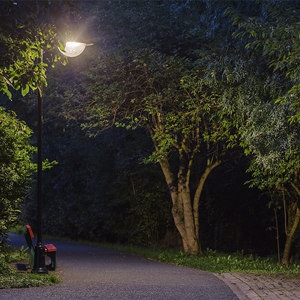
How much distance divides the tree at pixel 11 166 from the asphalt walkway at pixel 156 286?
231 centimetres

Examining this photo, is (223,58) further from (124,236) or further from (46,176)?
(46,176)

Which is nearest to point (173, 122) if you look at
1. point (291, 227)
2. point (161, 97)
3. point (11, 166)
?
point (161, 97)

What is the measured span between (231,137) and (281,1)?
517 centimetres

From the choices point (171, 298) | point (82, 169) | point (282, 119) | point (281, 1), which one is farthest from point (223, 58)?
point (82, 169)

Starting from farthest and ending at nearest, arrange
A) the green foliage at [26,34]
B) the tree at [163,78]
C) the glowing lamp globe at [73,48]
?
the tree at [163,78] < the glowing lamp globe at [73,48] < the green foliage at [26,34]

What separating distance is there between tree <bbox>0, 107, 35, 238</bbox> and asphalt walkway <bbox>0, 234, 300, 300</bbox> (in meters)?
2.31

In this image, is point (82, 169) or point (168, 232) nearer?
point (168, 232)

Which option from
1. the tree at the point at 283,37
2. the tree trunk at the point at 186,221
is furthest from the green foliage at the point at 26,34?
the tree trunk at the point at 186,221

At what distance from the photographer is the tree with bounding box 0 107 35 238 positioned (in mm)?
13812

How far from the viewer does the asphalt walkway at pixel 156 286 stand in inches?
344

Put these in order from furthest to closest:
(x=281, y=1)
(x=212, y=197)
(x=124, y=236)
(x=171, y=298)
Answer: (x=124, y=236), (x=212, y=197), (x=281, y=1), (x=171, y=298)

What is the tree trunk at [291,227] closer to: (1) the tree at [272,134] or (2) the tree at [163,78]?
(2) the tree at [163,78]

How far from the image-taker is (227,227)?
80.3 ft

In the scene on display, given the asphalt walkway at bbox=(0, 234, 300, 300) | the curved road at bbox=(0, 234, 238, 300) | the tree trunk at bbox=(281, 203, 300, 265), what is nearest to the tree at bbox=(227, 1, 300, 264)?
the asphalt walkway at bbox=(0, 234, 300, 300)
